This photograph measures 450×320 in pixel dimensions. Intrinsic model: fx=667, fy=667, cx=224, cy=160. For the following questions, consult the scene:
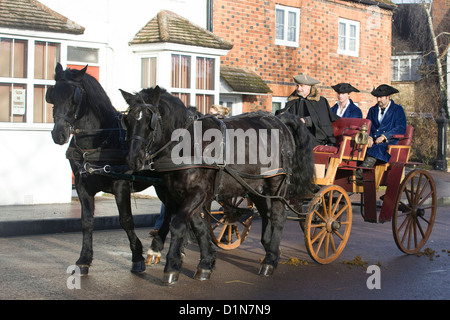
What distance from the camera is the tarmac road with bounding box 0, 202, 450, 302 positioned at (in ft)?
21.3

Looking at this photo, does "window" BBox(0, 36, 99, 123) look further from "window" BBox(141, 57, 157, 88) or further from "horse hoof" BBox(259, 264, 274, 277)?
"horse hoof" BBox(259, 264, 274, 277)

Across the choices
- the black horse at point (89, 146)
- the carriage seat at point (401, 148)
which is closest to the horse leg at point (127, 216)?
the black horse at point (89, 146)

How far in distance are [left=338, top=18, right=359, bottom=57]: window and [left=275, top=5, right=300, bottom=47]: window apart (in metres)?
2.16

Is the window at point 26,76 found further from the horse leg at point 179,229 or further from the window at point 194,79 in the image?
the horse leg at point 179,229

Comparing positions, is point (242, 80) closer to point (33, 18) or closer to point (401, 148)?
point (33, 18)

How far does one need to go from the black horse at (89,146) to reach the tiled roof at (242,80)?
9.68 meters

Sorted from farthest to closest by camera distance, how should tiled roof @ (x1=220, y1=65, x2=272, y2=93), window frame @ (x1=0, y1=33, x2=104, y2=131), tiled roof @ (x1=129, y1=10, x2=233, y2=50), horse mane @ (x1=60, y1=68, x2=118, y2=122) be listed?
tiled roof @ (x1=220, y1=65, x2=272, y2=93), tiled roof @ (x1=129, y1=10, x2=233, y2=50), window frame @ (x1=0, y1=33, x2=104, y2=131), horse mane @ (x1=60, y1=68, x2=118, y2=122)

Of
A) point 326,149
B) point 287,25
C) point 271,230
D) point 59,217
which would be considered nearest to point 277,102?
point 287,25

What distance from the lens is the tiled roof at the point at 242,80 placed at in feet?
56.2

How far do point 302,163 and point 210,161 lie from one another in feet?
5.55

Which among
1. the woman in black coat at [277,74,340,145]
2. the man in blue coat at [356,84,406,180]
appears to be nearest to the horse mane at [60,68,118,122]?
the woman in black coat at [277,74,340,145]

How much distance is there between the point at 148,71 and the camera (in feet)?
50.4

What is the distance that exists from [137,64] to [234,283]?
9.20 m

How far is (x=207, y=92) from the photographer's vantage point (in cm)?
1603
